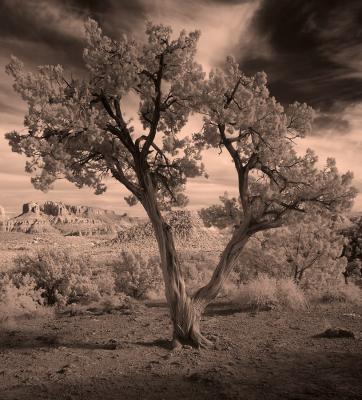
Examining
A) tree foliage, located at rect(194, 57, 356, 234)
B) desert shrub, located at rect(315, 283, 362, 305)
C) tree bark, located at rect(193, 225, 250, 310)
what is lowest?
desert shrub, located at rect(315, 283, 362, 305)

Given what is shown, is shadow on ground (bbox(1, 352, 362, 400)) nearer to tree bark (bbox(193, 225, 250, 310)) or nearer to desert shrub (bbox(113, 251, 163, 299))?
tree bark (bbox(193, 225, 250, 310))

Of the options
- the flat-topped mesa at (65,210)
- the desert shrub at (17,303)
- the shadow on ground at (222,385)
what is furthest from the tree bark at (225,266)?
the flat-topped mesa at (65,210)

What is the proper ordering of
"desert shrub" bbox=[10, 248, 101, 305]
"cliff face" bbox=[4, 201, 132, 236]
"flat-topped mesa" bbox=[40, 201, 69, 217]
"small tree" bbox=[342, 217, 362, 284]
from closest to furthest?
"desert shrub" bbox=[10, 248, 101, 305] < "small tree" bbox=[342, 217, 362, 284] < "cliff face" bbox=[4, 201, 132, 236] < "flat-topped mesa" bbox=[40, 201, 69, 217]

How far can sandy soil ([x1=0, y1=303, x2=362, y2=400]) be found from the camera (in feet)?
22.4

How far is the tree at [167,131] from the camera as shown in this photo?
8.67 m

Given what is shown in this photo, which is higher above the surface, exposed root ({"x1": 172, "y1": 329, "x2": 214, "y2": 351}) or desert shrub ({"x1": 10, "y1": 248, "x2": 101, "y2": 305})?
desert shrub ({"x1": 10, "y1": 248, "x2": 101, "y2": 305})

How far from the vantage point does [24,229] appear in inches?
3853

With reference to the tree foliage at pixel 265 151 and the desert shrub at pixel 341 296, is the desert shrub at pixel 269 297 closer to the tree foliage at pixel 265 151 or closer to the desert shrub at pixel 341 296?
the desert shrub at pixel 341 296

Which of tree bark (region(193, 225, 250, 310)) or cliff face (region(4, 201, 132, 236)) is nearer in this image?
tree bark (region(193, 225, 250, 310))

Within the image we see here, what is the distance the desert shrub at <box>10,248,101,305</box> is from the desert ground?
101 inches

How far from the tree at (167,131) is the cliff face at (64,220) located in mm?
81292

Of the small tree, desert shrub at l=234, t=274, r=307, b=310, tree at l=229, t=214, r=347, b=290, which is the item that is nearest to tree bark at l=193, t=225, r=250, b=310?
desert shrub at l=234, t=274, r=307, b=310

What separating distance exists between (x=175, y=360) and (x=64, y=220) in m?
107

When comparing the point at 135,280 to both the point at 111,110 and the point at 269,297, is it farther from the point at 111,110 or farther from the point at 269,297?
the point at 111,110
